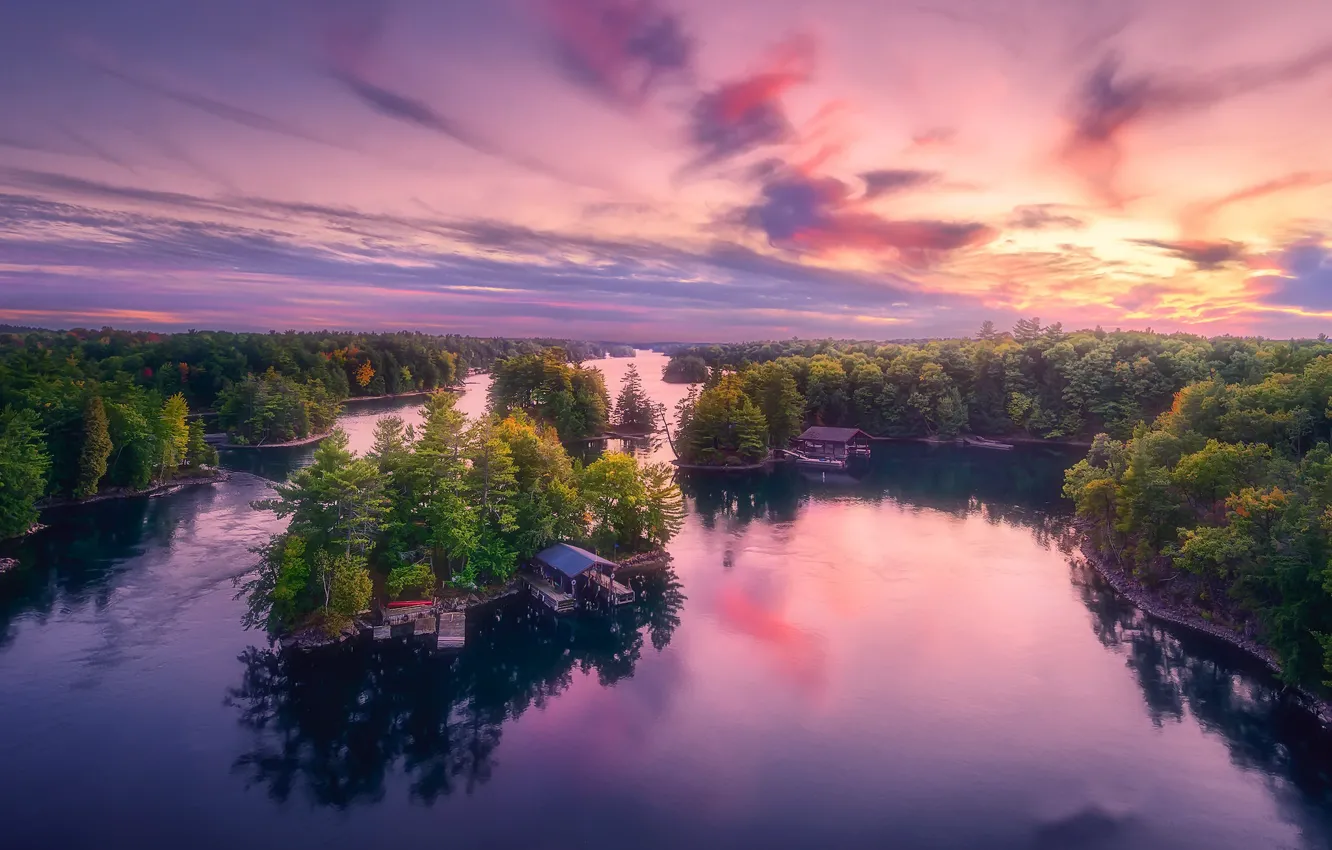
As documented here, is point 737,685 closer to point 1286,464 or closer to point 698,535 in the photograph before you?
point 698,535

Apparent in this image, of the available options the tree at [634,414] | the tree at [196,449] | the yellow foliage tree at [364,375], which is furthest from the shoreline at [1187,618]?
the yellow foliage tree at [364,375]

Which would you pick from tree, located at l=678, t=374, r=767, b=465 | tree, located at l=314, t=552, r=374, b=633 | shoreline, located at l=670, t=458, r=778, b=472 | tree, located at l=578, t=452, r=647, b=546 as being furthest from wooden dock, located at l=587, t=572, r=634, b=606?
tree, located at l=678, t=374, r=767, b=465

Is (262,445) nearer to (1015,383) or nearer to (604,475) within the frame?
(604,475)

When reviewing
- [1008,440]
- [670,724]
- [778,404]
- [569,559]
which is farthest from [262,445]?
[1008,440]

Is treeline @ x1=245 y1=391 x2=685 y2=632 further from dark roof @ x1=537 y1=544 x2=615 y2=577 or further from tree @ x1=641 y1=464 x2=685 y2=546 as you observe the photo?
dark roof @ x1=537 y1=544 x2=615 y2=577

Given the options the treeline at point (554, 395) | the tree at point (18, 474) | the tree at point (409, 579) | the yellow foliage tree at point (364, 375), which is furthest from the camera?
the yellow foliage tree at point (364, 375)

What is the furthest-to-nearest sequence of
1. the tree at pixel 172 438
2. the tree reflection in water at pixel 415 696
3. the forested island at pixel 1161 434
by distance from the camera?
the tree at pixel 172 438 < the forested island at pixel 1161 434 < the tree reflection in water at pixel 415 696

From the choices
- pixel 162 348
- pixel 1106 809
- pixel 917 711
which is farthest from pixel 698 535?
pixel 162 348

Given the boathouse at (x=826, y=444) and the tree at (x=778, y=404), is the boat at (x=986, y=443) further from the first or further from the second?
the tree at (x=778, y=404)
